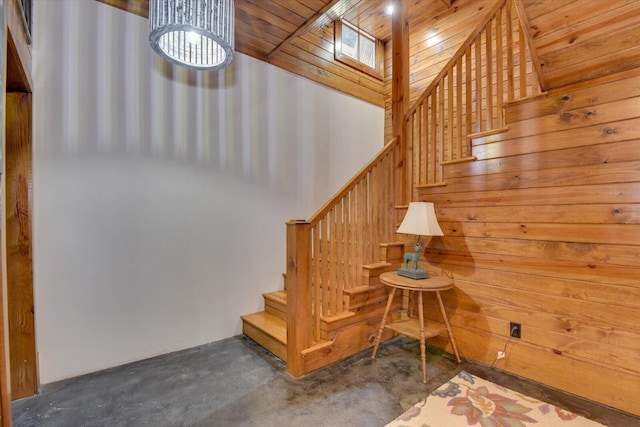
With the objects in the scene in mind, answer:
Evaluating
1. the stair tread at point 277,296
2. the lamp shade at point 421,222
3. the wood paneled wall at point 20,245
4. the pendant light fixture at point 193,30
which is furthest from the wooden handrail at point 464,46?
the wood paneled wall at point 20,245

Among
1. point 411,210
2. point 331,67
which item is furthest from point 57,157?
point 331,67

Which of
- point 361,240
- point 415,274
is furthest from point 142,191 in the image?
point 415,274

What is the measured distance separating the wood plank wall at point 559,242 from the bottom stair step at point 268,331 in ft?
4.82

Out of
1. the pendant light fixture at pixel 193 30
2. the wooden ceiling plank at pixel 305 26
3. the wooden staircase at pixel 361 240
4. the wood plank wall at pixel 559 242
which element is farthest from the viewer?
the wooden ceiling plank at pixel 305 26

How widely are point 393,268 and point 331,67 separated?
2.65m

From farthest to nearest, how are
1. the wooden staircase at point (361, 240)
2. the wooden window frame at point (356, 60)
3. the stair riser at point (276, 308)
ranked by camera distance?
the wooden window frame at point (356, 60)
the stair riser at point (276, 308)
the wooden staircase at point (361, 240)

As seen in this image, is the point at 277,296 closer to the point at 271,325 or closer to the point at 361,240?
the point at 271,325

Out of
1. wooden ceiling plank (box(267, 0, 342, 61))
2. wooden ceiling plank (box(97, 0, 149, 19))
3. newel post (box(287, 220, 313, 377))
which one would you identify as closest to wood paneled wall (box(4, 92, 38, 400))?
wooden ceiling plank (box(97, 0, 149, 19))

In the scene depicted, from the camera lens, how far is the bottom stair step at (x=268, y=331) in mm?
2469

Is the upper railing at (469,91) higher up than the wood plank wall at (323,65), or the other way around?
the wood plank wall at (323,65)

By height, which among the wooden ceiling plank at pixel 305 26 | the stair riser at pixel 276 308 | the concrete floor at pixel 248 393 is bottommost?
the concrete floor at pixel 248 393

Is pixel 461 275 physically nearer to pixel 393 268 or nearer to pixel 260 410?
pixel 393 268

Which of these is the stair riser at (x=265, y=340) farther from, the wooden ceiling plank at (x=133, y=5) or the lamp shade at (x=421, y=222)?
the wooden ceiling plank at (x=133, y=5)

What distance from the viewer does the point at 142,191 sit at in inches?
96.0
